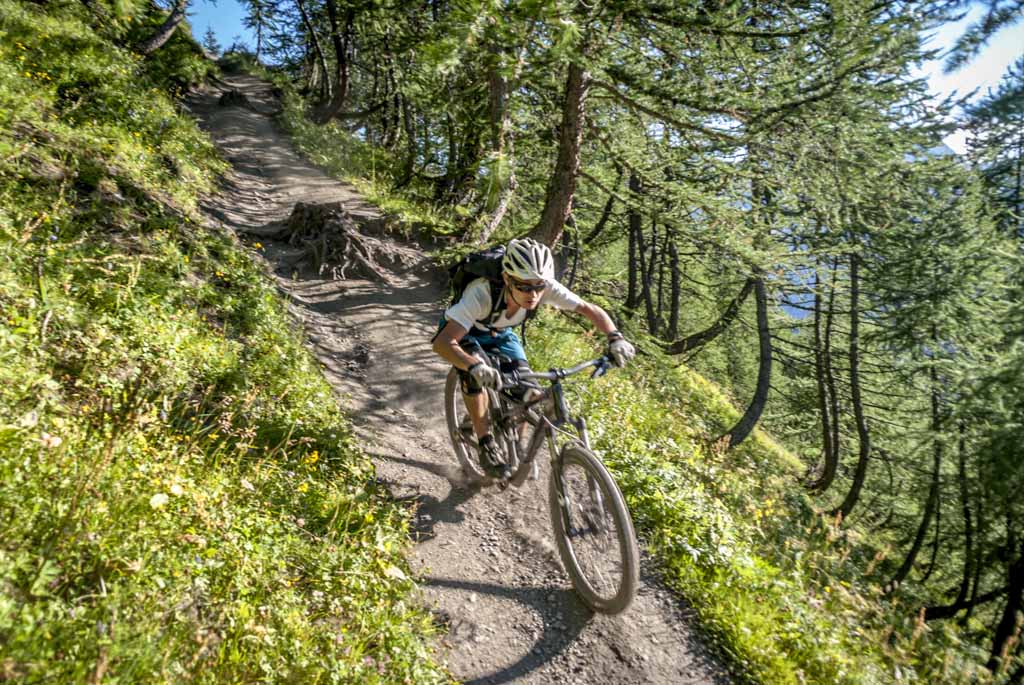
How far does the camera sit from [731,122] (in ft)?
21.0

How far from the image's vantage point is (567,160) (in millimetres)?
8047

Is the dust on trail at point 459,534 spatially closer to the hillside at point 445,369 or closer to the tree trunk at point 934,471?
the hillside at point 445,369

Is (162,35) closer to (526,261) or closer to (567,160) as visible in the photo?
(567,160)

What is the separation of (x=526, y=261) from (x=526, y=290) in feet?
0.86

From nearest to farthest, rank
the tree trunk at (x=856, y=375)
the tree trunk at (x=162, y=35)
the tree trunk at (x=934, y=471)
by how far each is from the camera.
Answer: the tree trunk at (x=934, y=471) < the tree trunk at (x=856, y=375) < the tree trunk at (x=162, y=35)

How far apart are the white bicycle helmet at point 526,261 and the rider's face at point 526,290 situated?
0.17 feet

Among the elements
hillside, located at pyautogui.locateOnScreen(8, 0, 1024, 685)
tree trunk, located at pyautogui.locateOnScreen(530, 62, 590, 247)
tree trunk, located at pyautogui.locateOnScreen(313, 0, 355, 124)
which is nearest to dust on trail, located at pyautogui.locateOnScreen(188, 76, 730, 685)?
hillside, located at pyautogui.locateOnScreen(8, 0, 1024, 685)

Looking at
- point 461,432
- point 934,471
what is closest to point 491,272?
point 461,432

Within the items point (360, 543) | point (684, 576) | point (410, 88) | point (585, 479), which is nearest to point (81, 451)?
point (360, 543)

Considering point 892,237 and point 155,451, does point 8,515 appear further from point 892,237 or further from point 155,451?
point 892,237

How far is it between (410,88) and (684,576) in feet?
37.3

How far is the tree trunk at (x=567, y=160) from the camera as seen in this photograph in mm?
7609

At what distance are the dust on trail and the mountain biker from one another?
722mm

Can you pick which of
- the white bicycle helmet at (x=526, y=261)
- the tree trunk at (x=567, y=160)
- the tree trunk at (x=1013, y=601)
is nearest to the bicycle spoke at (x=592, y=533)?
the white bicycle helmet at (x=526, y=261)
